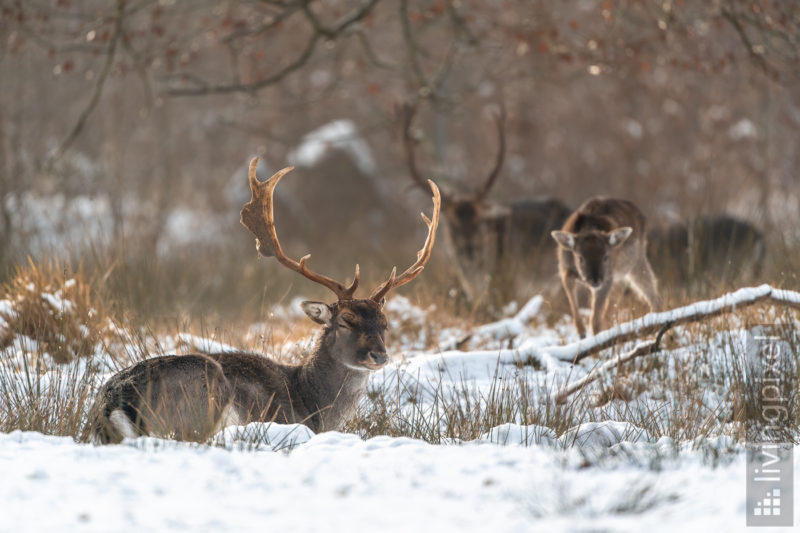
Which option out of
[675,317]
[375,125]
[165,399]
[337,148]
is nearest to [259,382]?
[165,399]

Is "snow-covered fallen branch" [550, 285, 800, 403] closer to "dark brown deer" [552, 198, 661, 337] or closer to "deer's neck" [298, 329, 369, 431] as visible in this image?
"dark brown deer" [552, 198, 661, 337]

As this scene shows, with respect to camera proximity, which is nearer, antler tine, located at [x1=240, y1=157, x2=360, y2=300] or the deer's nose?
the deer's nose

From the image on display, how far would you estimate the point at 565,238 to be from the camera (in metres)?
7.88

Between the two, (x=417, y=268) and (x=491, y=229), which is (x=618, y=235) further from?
(x=491, y=229)

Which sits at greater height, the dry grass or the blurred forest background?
the blurred forest background

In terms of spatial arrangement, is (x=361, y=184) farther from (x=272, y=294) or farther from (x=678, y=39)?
(x=678, y=39)

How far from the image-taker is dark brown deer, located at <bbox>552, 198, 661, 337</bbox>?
763 cm

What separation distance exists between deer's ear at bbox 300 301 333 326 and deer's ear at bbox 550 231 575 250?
2.78 m

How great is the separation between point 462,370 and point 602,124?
13.0m

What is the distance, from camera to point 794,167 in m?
15.9

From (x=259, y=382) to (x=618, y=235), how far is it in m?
3.65

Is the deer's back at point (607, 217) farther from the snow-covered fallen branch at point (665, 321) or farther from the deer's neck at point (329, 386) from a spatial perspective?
the deer's neck at point (329, 386)

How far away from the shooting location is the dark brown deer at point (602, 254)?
7.63 meters

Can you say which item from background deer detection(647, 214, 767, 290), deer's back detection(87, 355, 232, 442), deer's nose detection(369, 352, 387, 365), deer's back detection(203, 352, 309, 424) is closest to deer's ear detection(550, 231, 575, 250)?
background deer detection(647, 214, 767, 290)
